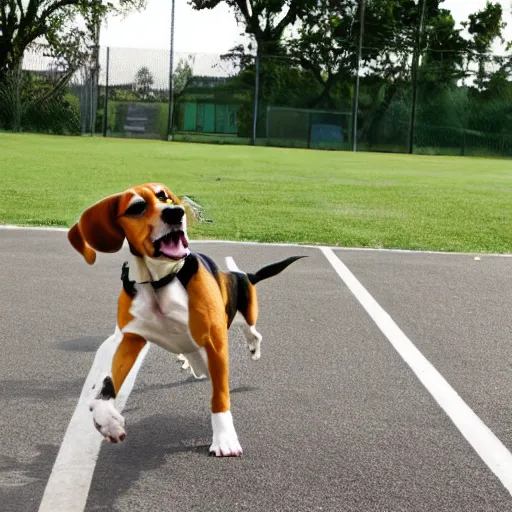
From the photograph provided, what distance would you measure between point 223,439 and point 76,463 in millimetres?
608

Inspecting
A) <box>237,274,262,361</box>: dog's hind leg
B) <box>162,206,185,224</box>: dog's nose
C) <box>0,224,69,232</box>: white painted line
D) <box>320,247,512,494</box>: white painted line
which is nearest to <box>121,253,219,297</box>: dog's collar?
<box>162,206,185,224</box>: dog's nose

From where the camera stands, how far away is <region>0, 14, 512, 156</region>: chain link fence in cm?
3719

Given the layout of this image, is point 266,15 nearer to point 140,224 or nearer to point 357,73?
point 357,73

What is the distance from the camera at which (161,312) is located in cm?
399

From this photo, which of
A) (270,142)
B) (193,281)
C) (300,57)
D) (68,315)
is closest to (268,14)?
(300,57)

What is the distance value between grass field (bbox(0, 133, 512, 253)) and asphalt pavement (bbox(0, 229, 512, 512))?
150 inches

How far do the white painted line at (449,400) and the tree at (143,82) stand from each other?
2980 cm

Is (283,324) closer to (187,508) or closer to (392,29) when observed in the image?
(187,508)

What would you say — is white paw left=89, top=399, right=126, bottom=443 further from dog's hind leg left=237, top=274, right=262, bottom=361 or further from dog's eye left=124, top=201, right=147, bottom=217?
dog's hind leg left=237, top=274, right=262, bottom=361

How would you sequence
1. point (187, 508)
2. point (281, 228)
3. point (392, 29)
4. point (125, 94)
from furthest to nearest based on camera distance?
point (392, 29), point (125, 94), point (281, 228), point (187, 508)

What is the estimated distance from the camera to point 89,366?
5750mm

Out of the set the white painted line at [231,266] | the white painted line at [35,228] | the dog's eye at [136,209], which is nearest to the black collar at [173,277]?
the dog's eye at [136,209]

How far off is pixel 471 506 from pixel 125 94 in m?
34.8

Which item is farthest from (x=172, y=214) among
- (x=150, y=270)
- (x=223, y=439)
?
(x=223, y=439)
